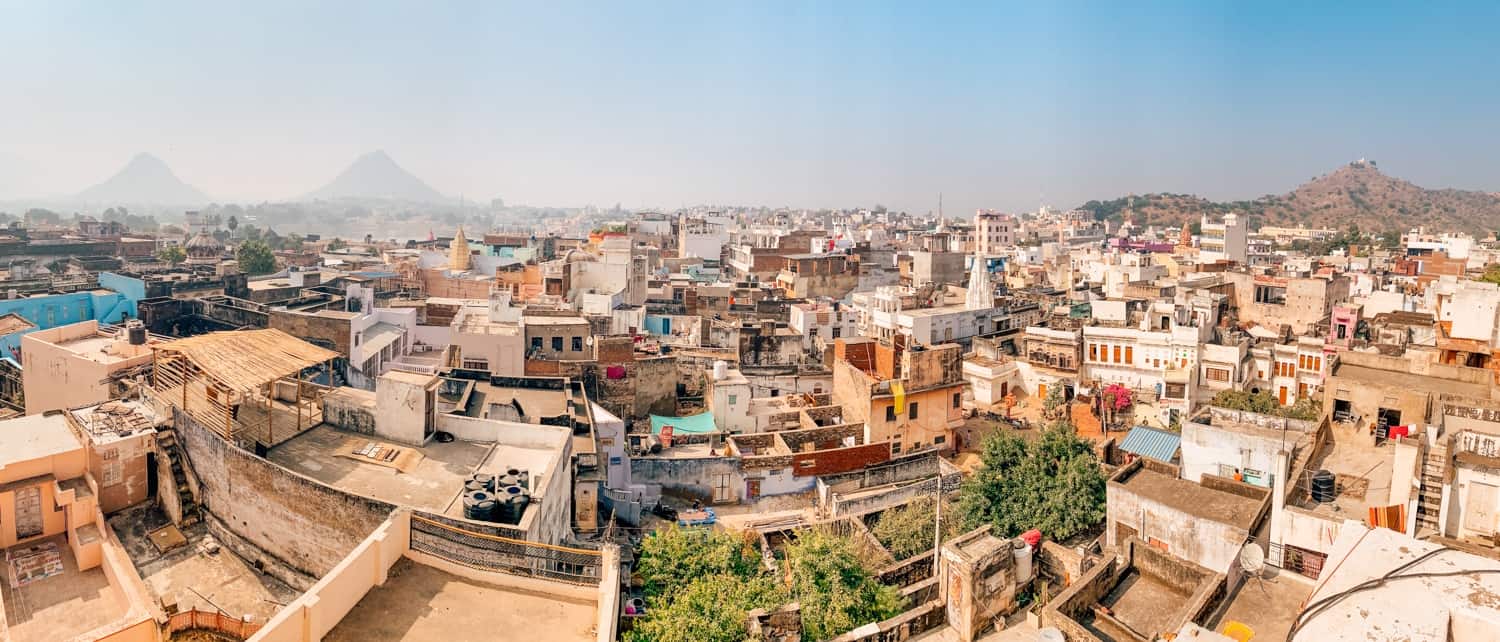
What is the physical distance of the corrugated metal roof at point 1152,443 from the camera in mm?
23578

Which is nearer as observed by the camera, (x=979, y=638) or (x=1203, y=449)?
(x=979, y=638)

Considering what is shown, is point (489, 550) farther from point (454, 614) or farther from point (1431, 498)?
point (1431, 498)

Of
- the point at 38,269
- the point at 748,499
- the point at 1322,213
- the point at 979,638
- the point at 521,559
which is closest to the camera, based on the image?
the point at 521,559

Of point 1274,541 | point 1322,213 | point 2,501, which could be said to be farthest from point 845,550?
point 1322,213

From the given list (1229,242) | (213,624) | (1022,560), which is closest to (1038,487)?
(1022,560)

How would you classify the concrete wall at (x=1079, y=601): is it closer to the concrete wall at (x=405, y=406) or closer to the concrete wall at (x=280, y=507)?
the concrete wall at (x=280, y=507)

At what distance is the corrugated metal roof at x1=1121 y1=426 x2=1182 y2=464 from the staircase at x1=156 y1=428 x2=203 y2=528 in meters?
22.9

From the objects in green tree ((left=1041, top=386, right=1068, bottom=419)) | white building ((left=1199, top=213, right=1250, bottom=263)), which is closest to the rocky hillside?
white building ((left=1199, top=213, right=1250, bottom=263))

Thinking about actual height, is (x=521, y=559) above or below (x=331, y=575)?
below

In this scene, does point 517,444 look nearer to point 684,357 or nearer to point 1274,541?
point 1274,541

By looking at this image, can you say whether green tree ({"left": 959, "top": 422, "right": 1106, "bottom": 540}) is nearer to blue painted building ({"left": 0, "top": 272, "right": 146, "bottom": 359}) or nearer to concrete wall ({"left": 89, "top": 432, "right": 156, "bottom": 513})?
concrete wall ({"left": 89, "top": 432, "right": 156, "bottom": 513})

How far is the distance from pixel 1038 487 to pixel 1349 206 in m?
180

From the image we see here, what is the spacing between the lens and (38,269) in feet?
189

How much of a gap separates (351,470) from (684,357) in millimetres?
18715
